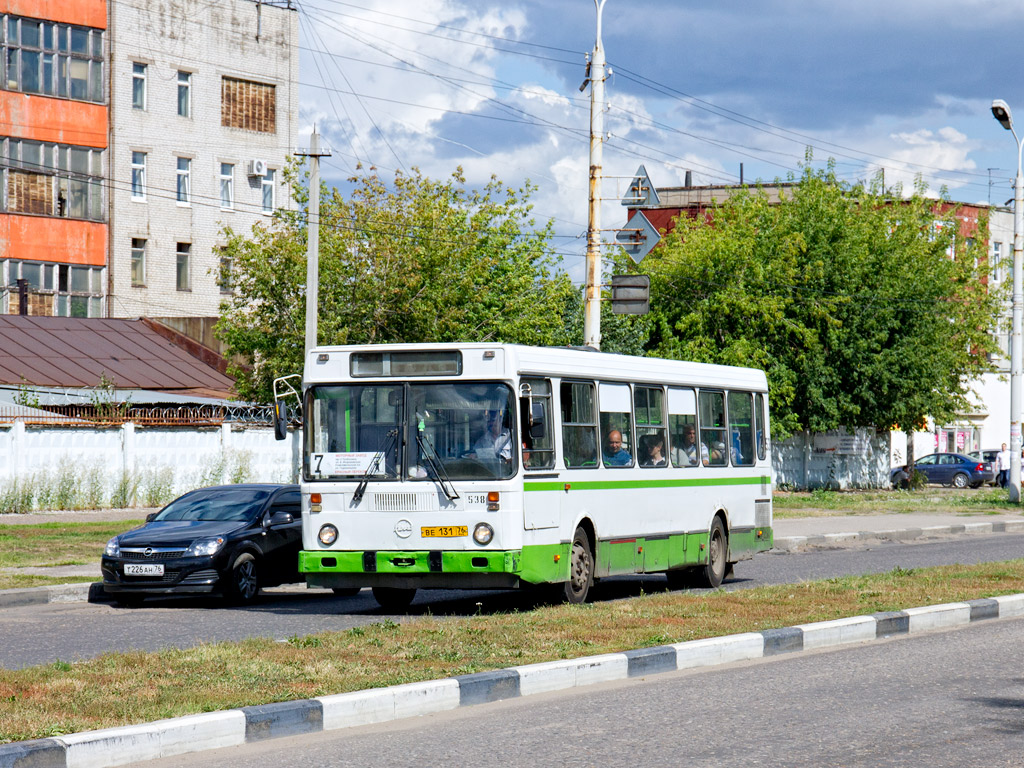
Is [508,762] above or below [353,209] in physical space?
below

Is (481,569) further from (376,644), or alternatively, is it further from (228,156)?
(228,156)

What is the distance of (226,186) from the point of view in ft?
187

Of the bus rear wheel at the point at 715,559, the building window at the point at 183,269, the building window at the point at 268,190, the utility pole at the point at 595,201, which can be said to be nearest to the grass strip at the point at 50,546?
the bus rear wheel at the point at 715,559

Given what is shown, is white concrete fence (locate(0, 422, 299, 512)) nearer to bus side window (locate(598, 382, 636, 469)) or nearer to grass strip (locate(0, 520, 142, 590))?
grass strip (locate(0, 520, 142, 590))

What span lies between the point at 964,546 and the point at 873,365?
2240cm

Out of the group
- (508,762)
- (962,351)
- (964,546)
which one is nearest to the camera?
(508,762)

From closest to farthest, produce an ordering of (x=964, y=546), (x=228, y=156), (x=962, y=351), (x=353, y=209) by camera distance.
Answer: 1. (x=964, y=546)
2. (x=353, y=209)
3. (x=962, y=351)
4. (x=228, y=156)

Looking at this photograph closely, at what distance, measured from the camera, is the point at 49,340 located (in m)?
44.5

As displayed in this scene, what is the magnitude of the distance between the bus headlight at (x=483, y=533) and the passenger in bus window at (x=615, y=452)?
2176 millimetres

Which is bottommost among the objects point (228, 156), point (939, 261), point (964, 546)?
point (964, 546)

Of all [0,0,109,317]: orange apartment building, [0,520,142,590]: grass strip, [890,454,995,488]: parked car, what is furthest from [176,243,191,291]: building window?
[0,520,142,590]: grass strip

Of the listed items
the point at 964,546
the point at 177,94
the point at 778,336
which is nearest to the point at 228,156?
the point at 177,94

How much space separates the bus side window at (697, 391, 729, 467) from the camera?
18219 millimetres

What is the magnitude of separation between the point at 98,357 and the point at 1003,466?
33.1 meters
